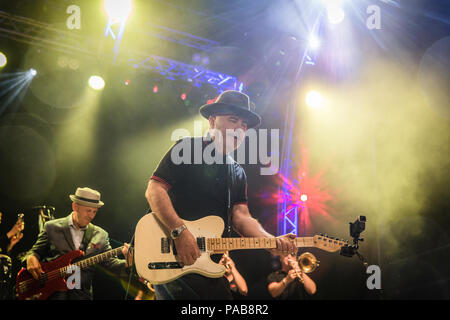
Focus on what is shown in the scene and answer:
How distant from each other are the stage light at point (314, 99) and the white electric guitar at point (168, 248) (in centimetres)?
419

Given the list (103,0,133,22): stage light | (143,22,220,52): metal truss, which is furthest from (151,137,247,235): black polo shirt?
(143,22,220,52): metal truss

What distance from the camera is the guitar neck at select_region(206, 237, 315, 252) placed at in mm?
2727

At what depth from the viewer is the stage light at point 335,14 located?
5.51 meters

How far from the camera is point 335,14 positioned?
5621 millimetres

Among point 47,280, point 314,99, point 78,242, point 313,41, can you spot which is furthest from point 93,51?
point 314,99

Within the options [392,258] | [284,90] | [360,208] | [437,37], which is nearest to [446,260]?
[392,258]

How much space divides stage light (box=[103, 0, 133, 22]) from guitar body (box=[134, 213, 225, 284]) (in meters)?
4.42

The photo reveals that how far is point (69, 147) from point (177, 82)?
257 centimetres

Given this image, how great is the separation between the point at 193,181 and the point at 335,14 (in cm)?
453

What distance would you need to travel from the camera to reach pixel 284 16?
20.1ft

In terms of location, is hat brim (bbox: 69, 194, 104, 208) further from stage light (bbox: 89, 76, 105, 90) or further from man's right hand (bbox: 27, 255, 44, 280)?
stage light (bbox: 89, 76, 105, 90)

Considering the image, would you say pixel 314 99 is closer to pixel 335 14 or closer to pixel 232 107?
pixel 335 14

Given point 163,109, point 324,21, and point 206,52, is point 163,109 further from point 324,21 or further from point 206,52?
point 324,21

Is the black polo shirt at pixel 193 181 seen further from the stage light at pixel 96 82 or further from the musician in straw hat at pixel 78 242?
the stage light at pixel 96 82
